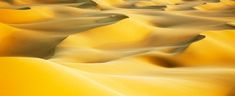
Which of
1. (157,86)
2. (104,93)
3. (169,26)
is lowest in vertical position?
(169,26)

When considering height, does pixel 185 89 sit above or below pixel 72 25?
above

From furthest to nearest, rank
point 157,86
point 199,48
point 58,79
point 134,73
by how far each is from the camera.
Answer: point 199,48 → point 134,73 → point 157,86 → point 58,79

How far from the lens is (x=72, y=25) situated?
27.2 feet

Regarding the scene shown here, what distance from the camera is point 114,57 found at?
5.37m

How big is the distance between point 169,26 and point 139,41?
5.77ft

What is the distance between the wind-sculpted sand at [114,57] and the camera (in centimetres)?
254

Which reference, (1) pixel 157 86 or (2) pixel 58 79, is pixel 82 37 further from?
(2) pixel 58 79

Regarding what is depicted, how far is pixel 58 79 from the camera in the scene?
8.27ft

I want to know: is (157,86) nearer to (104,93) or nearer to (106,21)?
(104,93)

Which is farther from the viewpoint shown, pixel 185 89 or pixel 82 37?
pixel 82 37

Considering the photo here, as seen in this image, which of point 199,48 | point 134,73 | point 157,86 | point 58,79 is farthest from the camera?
point 199,48

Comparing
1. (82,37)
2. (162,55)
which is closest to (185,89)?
(162,55)

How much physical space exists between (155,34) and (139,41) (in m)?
0.47

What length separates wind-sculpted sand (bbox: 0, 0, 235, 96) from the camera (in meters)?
2.54
